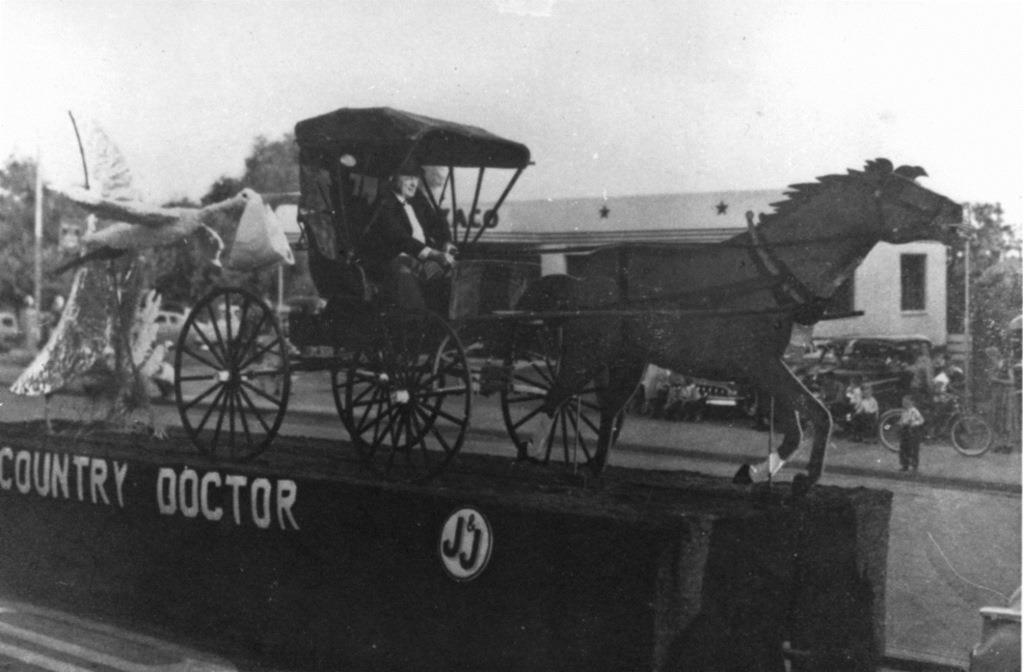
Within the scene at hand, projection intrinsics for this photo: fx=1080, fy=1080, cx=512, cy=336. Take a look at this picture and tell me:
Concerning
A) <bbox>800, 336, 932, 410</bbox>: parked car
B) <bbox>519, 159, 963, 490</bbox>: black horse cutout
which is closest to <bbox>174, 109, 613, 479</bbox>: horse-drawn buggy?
<bbox>519, 159, 963, 490</bbox>: black horse cutout

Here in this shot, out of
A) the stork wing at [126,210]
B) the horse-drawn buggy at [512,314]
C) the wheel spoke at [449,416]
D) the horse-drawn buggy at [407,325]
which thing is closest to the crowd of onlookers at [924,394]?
the horse-drawn buggy at [512,314]

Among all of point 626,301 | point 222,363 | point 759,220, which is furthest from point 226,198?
point 759,220

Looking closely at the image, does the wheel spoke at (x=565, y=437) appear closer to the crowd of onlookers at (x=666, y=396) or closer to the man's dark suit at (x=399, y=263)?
the crowd of onlookers at (x=666, y=396)

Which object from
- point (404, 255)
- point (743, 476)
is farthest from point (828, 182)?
point (404, 255)

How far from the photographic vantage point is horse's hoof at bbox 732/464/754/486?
13.8 ft

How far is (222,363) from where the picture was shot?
528cm

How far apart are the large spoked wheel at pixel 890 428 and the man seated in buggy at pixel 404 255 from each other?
1.88 metres

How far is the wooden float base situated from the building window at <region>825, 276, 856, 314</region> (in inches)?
26.6

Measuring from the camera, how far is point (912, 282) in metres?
3.76

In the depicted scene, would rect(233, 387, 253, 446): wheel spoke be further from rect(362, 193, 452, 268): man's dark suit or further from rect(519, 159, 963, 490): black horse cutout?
rect(519, 159, 963, 490): black horse cutout

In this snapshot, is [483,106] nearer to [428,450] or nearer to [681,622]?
[428,450]

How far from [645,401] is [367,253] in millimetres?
1405

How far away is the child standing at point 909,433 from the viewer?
3707 mm

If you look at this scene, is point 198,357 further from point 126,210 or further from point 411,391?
point 411,391
